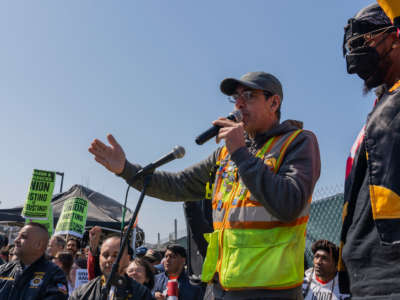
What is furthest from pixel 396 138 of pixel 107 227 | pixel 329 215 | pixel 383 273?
pixel 107 227

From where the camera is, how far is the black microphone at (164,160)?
2.65 metres

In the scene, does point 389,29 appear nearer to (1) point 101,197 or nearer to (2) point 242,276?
(2) point 242,276

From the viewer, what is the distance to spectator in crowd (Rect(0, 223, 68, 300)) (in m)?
5.23

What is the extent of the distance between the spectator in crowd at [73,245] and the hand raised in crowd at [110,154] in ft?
21.1

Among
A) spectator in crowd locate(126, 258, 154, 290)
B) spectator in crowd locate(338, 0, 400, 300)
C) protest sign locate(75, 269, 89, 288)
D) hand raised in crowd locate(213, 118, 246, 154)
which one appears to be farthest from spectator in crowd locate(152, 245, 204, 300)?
spectator in crowd locate(338, 0, 400, 300)

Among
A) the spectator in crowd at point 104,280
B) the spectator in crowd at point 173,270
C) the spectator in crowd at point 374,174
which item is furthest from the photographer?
the spectator in crowd at point 173,270

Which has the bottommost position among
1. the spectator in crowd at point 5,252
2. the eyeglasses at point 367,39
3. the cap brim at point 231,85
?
the spectator in crowd at point 5,252

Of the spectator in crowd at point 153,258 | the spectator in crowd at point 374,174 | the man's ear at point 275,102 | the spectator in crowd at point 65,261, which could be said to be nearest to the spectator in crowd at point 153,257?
the spectator in crowd at point 153,258

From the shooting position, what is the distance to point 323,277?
233 inches

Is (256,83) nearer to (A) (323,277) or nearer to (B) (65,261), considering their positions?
(A) (323,277)

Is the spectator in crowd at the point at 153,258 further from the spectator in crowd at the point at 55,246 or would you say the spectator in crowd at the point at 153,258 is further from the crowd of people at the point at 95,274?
the crowd of people at the point at 95,274

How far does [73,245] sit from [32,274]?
3758 millimetres

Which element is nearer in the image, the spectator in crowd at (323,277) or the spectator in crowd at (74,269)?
the spectator in crowd at (323,277)

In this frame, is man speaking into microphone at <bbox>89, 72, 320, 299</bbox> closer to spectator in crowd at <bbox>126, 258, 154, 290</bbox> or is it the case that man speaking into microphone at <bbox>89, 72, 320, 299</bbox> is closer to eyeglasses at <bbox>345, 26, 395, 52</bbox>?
eyeglasses at <bbox>345, 26, 395, 52</bbox>
